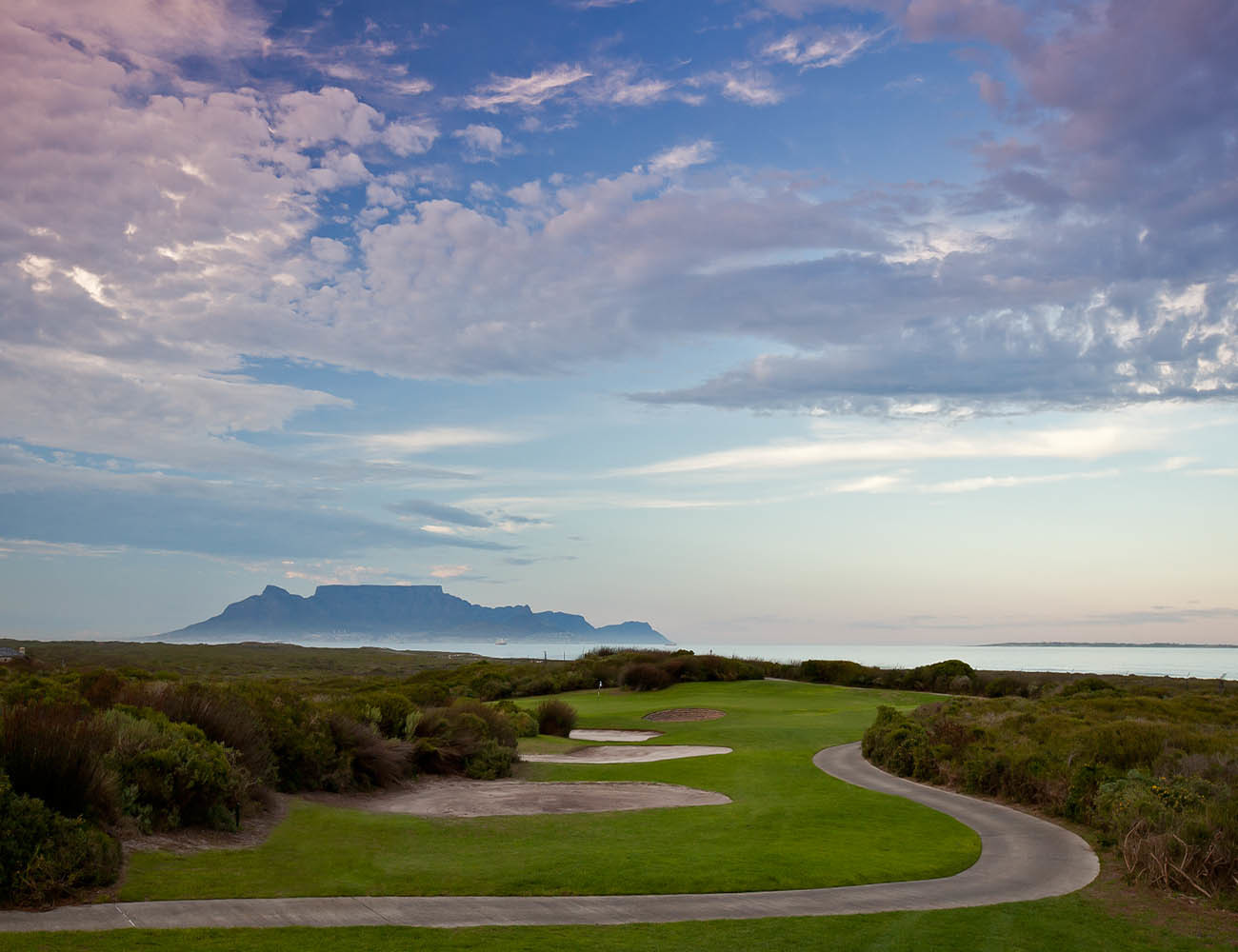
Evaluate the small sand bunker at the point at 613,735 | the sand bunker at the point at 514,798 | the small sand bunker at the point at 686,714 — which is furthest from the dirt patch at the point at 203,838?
the small sand bunker at the point at 686,714

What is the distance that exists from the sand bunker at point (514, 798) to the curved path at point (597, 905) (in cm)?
598

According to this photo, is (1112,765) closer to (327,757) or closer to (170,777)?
(327,757)

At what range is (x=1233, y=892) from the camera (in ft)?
37.7

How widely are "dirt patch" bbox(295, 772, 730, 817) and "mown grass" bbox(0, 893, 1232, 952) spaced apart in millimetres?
7315

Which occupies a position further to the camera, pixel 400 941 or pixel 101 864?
pixel 101 864

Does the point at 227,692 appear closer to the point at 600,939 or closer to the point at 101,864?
the point at 101,864

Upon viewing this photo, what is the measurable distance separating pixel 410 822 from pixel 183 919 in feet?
20.3

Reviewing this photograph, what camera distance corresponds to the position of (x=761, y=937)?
938 centimetres

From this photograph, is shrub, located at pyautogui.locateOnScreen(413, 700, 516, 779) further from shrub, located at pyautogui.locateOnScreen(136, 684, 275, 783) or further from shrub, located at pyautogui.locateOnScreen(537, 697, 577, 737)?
shrub, located at pyautogui.locateOnScreen(537, 697, 577, 737)

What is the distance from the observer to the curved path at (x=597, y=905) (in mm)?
9102

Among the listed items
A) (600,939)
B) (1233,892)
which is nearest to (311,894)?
(600,939)

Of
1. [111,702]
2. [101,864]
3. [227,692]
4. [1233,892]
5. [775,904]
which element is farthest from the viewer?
[227,692]

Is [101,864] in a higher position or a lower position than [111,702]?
lower

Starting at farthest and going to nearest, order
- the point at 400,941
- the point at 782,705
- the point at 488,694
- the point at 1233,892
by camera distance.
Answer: the point at 488,694, the point at 782,705, the point at 1233,892, the point at 400,941
